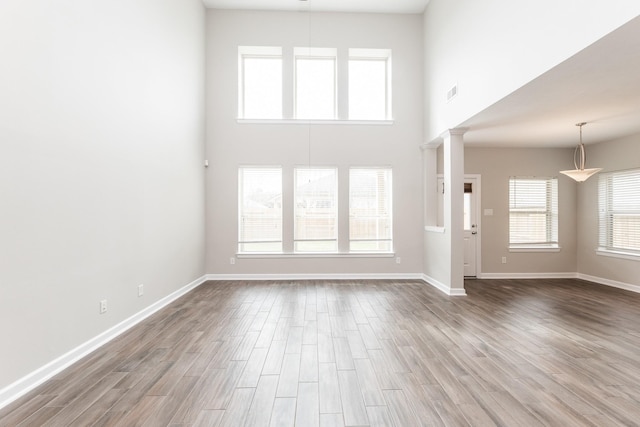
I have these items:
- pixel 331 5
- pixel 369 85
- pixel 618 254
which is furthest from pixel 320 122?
pixel 618 254

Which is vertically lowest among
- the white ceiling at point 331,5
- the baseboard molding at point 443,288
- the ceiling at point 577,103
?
the baseboard molding at point 443,288

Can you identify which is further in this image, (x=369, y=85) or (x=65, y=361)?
(x=369, y=85)

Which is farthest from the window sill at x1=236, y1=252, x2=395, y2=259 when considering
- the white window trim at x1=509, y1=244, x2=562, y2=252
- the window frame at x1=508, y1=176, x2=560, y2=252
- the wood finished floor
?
the window frame at x1=508, y1=176, x2=560, y2=252

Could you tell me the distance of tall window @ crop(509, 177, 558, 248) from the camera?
6492 mm

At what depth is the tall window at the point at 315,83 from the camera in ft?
21.0

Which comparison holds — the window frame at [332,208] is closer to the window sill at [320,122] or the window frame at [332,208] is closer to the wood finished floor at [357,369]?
the window sill at [320,122]

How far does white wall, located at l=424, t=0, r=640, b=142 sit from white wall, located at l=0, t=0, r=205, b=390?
4116mm

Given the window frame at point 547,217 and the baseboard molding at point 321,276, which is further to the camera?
the window frame at point 547,217

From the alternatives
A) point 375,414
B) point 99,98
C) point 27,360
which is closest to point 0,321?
point 27,360

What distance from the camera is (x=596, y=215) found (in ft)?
20.1

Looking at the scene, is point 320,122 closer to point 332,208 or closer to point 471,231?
point 332,208

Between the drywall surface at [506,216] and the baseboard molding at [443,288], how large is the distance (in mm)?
1336

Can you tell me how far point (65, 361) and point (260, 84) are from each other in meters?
5.46

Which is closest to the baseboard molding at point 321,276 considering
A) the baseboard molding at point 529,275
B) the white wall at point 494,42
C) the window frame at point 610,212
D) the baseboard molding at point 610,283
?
the baseboard molding at point 529,275
